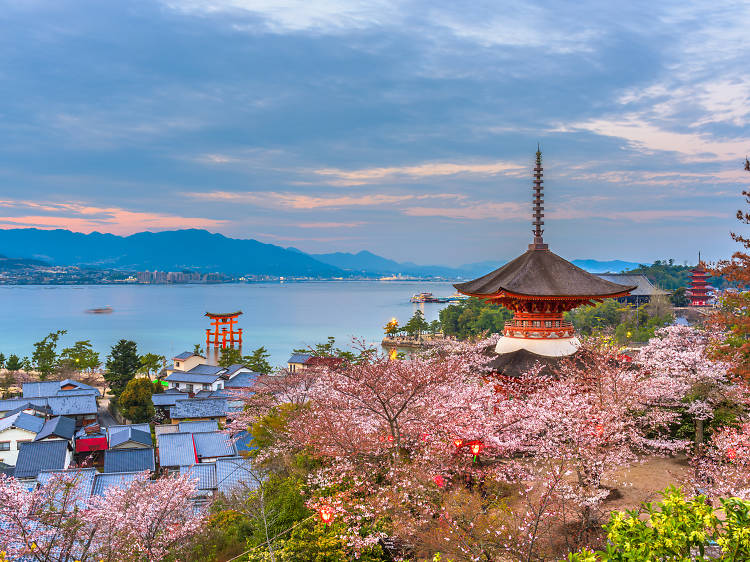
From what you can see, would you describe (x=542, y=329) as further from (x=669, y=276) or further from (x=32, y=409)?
(x=669, y=276)

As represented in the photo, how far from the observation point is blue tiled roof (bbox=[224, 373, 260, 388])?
32.5 meters

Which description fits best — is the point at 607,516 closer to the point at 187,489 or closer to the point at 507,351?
the point at 507,351

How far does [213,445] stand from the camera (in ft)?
66.3

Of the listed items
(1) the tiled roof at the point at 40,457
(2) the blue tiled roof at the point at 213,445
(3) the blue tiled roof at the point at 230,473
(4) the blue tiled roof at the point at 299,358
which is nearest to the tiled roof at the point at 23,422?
(1) the tiled roof at the point at 40,457

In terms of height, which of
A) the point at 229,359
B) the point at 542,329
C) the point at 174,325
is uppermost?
the point at 542,329

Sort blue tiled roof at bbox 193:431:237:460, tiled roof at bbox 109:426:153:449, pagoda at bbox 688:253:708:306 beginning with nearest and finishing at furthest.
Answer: blue tiled roof at bbox 193:431:237:460, tiled roof at bbox 109:426:153:449, pagoda at bbox 688:253:708:306

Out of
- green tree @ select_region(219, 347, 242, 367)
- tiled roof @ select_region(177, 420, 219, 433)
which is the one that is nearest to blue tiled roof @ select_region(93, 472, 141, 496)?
tiled roof @ select_region(177, 420, 219, 433)

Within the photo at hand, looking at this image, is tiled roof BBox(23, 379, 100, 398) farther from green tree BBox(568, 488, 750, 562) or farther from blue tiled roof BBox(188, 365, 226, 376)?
green tree BBox(568, 488, 750, 562)

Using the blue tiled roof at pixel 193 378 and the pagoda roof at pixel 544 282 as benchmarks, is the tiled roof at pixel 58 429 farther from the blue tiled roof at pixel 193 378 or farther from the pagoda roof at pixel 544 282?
the pagoda roof at pixel 544 282

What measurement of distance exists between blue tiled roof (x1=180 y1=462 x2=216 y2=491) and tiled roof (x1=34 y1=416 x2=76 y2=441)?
7.58m

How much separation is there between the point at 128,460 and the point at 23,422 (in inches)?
258

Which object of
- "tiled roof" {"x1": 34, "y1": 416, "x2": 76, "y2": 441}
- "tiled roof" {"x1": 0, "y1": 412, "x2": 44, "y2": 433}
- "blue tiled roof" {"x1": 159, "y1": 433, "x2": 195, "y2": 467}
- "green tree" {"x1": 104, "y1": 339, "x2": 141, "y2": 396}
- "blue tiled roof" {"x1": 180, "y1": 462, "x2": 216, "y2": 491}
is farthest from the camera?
"green tree" {"x1": 104, "y1": 339, "x2": 141, "y2": 396}

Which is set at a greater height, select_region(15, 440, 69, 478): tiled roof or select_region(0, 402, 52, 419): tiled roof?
select_region(0, 402, 52, 419): tiled roof

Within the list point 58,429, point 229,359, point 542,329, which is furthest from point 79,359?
point 542,329
